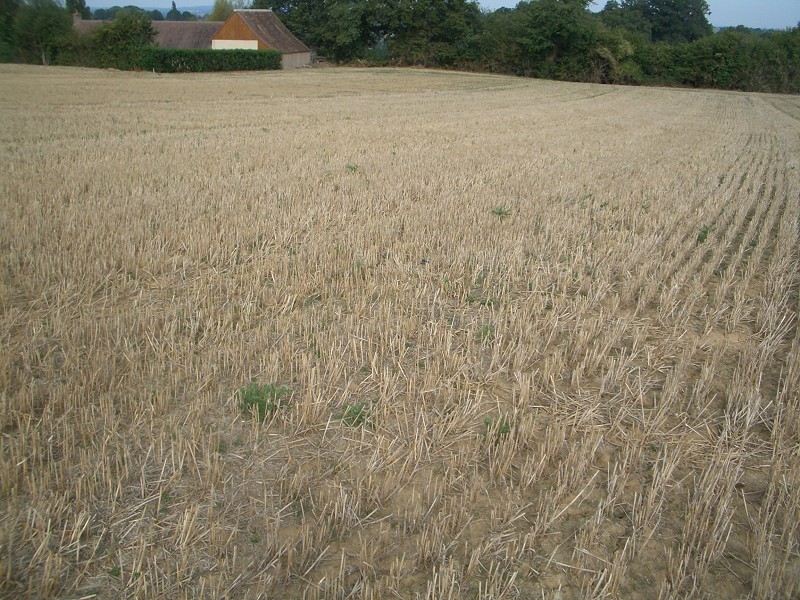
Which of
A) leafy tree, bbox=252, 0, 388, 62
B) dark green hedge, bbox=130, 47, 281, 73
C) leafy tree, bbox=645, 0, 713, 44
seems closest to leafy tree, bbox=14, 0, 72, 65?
dark green hedge, bbox=130, 47, 281, 73

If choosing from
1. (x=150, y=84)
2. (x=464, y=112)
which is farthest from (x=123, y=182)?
(x=150, y=84)

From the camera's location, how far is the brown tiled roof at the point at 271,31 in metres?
51.6

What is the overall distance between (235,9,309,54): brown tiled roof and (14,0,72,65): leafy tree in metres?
14.1

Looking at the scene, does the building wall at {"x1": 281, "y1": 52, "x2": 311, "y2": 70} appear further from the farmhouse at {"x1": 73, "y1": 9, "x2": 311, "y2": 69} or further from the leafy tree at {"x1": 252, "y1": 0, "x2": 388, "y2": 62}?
the leafy tree at {"x1": 252, "y1": 0, "x2": 388, "y2": 62}

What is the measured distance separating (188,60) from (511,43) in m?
26.9

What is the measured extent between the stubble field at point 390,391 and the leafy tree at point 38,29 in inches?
1740

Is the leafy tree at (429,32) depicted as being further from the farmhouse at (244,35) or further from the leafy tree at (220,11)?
the leafy tree at (220,11)

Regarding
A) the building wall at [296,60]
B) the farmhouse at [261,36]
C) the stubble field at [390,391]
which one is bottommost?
the stubble field at [390,391]

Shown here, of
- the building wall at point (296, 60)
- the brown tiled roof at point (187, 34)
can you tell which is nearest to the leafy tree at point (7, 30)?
the brown tiled roof at point (187, 34)

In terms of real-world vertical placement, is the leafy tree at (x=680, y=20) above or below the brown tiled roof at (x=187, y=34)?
above

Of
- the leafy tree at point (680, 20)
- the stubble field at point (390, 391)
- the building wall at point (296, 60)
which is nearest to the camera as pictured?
the stubble field at point (390, 391)

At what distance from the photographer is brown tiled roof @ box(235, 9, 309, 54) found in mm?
51625

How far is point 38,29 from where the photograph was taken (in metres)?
44.9

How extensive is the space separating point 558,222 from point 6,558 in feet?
22.1
